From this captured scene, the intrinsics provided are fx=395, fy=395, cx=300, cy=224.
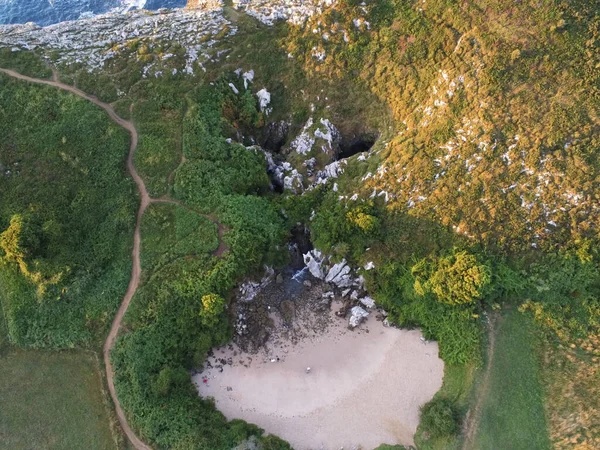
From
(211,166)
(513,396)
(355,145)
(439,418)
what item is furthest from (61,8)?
(513,396)

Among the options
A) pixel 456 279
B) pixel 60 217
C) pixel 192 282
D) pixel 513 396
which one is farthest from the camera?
pixel 60 217

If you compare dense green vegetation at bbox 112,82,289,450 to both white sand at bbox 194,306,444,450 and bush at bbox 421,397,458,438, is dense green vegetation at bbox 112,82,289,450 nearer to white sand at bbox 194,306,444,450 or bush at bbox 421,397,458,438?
white sand at bbox 194,306,444,450

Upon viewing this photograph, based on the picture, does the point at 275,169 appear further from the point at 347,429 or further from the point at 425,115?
the point at 347,429

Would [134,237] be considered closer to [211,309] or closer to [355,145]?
[211,309]

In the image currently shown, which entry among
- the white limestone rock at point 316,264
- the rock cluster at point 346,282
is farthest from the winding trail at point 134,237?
the rock cluster at point 346,282

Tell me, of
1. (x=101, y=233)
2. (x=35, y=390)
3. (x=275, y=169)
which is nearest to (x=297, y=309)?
(x=275, y=169)

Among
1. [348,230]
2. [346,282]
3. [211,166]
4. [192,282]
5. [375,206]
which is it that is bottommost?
[346,282]

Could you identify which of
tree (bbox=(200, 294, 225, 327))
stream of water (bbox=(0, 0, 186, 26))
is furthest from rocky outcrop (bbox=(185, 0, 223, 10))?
tree (bbox=(200, 294, 225, 327))
